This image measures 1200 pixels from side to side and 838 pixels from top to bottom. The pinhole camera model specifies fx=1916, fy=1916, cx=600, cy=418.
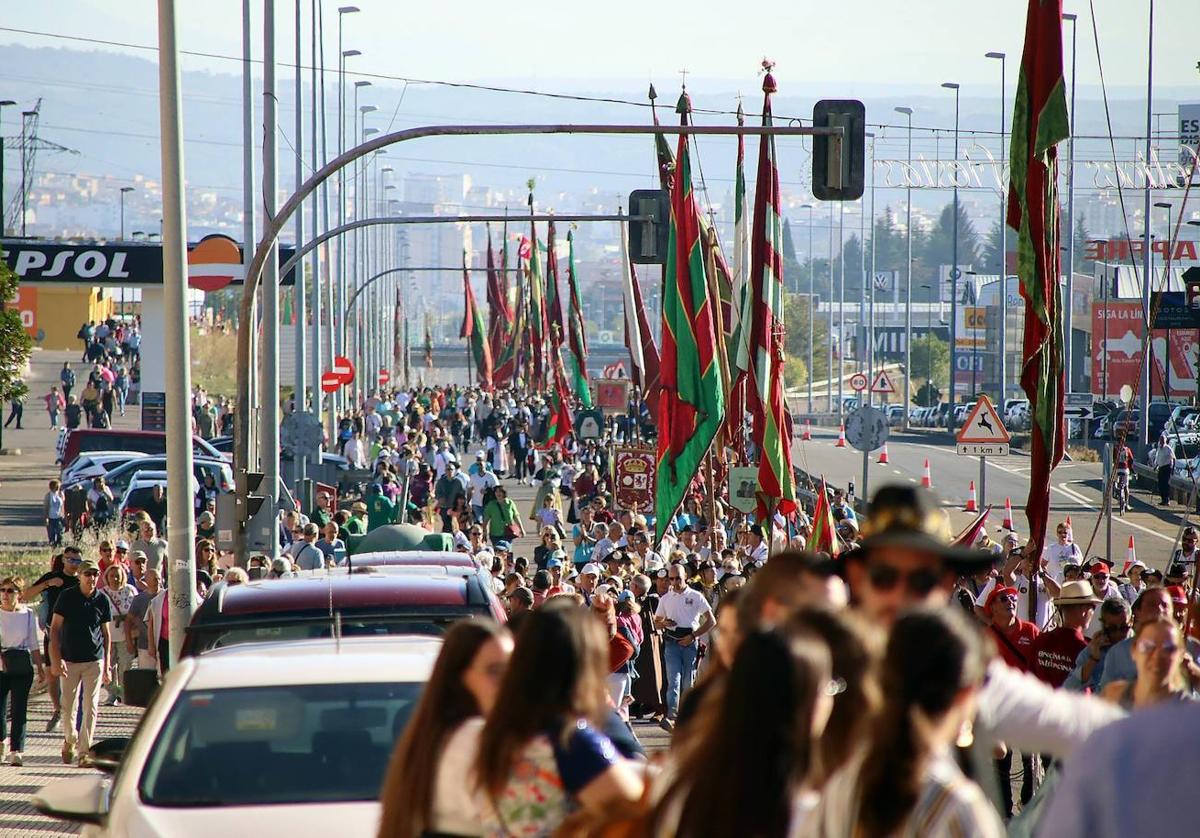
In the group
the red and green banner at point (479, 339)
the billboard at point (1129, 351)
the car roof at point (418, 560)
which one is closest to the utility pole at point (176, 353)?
the car roof at point (418, 560)

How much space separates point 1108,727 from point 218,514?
14.3 metres

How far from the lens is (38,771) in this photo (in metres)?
13.4

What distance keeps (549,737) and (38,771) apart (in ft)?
31.9

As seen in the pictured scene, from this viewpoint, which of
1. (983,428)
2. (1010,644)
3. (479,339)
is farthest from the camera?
(479,339)

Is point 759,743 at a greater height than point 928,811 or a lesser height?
greater

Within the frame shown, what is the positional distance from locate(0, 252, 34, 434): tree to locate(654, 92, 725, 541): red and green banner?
28.2ft

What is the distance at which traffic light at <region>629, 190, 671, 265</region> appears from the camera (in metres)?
20.5

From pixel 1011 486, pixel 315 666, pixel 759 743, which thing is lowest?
pixel 1011 486

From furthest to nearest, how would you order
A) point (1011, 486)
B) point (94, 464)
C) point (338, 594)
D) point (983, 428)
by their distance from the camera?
point (1011, 486)
point (94, 464)
point (983, 428)
point (338, 594)

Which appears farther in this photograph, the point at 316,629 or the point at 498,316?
the point at 498,316

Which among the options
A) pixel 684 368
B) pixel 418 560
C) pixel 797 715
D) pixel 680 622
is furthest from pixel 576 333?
pixel 797 715

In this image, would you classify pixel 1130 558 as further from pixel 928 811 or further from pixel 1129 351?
pixel 1129 351

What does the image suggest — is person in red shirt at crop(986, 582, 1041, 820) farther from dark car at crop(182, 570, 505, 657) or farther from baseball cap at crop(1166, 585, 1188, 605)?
dark car at crop(182, 570, 505, 657)

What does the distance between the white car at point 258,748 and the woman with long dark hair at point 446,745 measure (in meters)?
1.31
